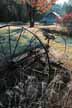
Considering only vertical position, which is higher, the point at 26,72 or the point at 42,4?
the point at 26,72

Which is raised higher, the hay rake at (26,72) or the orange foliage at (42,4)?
the hay rake at (26,72)

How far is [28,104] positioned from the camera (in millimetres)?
5090

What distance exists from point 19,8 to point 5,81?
26171 millimetres

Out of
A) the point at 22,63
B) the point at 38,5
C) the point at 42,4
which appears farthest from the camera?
the point at 42,4

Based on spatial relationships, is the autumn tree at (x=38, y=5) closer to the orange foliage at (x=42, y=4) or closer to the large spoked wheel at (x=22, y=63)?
the orange foliage at (x=42, y=4)

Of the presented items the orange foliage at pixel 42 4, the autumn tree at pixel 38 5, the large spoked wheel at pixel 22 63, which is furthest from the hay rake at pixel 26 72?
the orange foliage at pixel 42 4

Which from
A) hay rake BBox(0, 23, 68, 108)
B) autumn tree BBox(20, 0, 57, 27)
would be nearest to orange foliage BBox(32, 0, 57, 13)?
autumn tree BBox(20, 0, 57, 27)

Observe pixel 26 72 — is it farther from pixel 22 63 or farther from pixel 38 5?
pixel 38 5

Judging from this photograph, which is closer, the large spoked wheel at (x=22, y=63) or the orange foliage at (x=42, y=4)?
the large spoked wheel at (x=22, y=63)

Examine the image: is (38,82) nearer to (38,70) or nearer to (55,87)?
(55,87)

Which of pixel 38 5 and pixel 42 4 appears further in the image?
pixel 42 4

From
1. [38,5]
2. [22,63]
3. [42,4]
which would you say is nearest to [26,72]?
A: [22,63]

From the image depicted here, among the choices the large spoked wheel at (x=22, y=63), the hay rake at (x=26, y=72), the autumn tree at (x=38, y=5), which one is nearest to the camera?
the hay rake at (x=26, y=72)

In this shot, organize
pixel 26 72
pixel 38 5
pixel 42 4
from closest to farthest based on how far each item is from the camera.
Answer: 1. pixel 26 72
2. pixel 38 5
3. pixel 42 4
